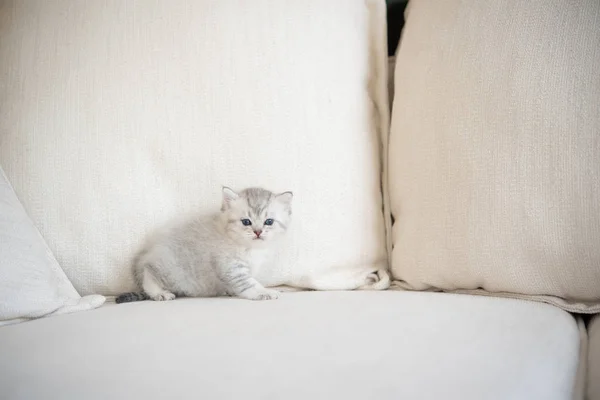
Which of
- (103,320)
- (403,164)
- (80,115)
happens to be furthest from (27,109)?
(403,164)

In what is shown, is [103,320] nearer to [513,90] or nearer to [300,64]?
[300,64]

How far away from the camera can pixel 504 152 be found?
1.05 metres

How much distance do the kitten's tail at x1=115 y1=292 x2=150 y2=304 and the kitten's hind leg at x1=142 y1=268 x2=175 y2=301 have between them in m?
0.02

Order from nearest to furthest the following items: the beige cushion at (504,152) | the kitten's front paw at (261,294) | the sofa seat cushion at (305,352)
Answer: the sofa seat cushion at (305,352) → the beige cushion at (504,152) → the kitten's front paw at (261,294)

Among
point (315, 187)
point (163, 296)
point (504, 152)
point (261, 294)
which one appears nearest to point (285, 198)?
point (315, 187)

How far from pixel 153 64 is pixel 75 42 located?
0.66ft

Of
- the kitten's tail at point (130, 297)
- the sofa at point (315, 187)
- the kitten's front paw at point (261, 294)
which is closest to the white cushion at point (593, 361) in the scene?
the sofa at point (315, 187)

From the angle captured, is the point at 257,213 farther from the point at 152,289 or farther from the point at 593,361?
the point at 593,361

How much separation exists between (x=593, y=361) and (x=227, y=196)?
0.84 meters

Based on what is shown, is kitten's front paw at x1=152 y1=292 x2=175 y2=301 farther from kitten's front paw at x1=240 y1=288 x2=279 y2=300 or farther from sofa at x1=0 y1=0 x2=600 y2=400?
kitten's front paw at x1=240 y1=288 x2=279 y2=300

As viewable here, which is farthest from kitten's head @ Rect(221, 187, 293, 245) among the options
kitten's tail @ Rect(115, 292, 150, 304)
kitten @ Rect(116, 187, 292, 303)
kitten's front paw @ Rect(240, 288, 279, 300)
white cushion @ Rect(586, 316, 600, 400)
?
white cushion @ Rect(586, 316, 600, 400)

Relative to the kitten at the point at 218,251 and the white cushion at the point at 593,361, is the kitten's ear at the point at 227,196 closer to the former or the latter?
the kitten at the point at 218,251

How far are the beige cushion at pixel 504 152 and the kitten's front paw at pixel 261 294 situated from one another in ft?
1.02

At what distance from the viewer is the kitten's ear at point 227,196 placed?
125 cm
